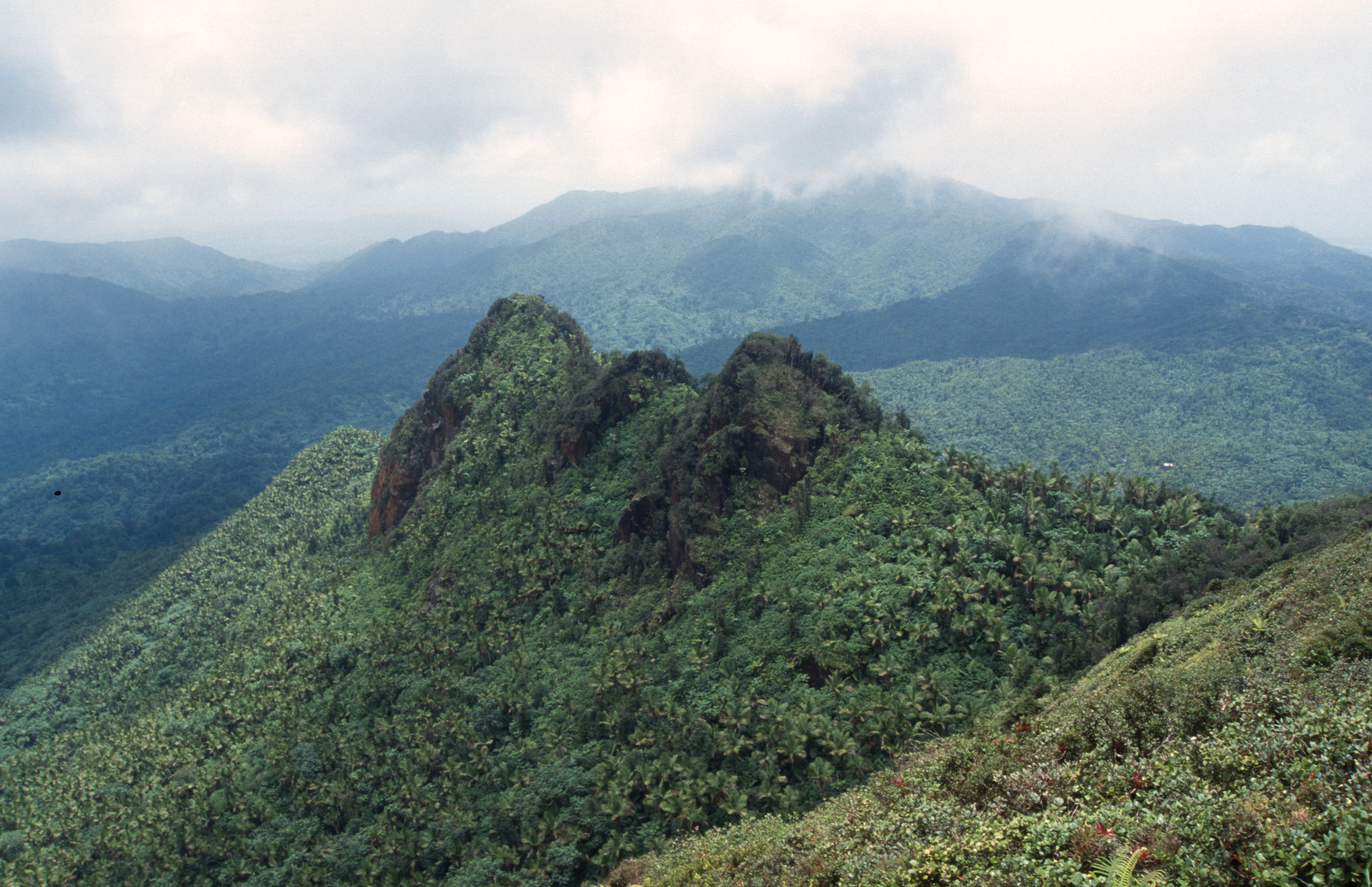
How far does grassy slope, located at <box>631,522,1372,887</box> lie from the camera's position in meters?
11.9

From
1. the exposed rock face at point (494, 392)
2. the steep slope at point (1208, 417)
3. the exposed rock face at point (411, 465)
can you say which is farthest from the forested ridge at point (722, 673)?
the steep slope at point (1208, 417)

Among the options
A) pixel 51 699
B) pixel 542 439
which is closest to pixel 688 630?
pixel 542 439

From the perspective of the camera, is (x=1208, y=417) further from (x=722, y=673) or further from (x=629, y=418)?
(x=722, y=673)

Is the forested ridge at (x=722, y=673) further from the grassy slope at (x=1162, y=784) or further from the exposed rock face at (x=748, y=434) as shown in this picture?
the exposed rock face at (x=748, y=434)

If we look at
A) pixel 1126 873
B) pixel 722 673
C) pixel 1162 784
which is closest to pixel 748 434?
pixel 722 673

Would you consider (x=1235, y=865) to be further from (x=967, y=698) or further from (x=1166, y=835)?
(x=967, y=698)

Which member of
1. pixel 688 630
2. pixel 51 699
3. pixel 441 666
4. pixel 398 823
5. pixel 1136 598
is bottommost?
pixel 51 699

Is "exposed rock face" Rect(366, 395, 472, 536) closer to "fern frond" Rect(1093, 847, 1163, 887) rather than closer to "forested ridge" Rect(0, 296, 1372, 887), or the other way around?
"forested ridge" Rect(0, 296, 1372, 887)

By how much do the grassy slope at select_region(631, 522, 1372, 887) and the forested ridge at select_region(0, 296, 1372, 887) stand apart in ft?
0.41

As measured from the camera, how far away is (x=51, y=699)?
261 ft

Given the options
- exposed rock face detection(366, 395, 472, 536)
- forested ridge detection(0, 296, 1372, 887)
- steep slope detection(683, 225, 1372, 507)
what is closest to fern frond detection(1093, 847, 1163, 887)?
forested ridge detection(0, 296, 1372, 887)

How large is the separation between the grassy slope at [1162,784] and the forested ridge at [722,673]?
126 millimetres

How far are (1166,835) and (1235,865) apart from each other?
0.99m

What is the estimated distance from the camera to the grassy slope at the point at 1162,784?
11898 mm
